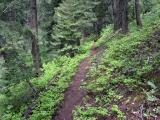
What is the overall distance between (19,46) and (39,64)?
5.48 metres

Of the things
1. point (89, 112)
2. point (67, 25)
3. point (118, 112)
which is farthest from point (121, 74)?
point (67, 25)

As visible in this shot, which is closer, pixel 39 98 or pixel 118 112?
pixel 118 112

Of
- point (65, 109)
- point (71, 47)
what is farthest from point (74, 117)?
point (71, 47)

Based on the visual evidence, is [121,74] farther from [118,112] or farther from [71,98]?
[118,112]

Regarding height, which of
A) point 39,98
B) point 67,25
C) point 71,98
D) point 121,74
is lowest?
point 39,98

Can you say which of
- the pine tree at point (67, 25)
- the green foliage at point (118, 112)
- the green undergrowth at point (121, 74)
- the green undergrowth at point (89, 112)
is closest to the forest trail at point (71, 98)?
the green undergrowth at point (121, 74)

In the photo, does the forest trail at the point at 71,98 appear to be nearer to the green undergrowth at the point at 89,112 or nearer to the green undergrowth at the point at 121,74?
the green undergrowth at the point at 121,74

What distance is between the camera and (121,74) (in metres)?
12.8

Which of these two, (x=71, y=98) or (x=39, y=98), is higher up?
(x=71, y=98)

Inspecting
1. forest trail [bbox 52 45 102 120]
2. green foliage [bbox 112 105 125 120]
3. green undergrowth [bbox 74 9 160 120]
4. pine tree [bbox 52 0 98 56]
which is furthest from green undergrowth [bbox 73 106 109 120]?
pine tree [bbox 52 0 98 56]

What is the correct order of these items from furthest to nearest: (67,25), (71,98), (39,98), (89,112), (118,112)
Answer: (67,25) < (39,98) < (71,98) < (89,112) < (118,112)

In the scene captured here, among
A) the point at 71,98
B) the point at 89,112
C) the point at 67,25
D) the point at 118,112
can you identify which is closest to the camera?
the point at 118,112

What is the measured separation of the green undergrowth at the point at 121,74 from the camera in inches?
432

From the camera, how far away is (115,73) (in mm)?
13273
